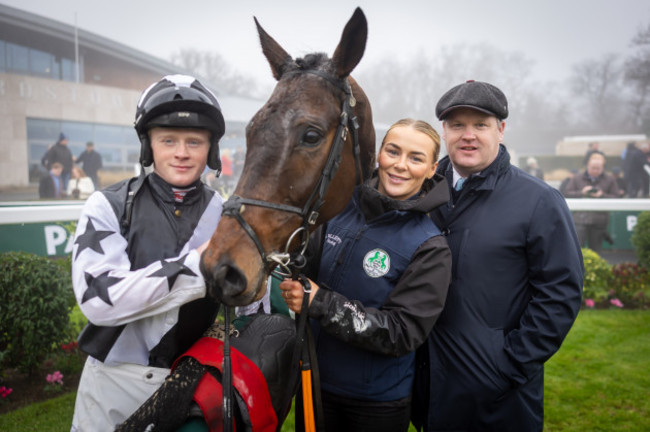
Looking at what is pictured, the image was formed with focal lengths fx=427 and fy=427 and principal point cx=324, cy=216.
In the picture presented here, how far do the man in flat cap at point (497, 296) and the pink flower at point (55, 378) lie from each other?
151 inches

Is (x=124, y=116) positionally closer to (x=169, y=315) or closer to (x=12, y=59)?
(x=12, y=59)

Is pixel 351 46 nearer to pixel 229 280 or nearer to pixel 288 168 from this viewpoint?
pixel 288 168

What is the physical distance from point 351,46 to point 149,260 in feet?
4.22

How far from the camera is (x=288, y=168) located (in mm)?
1756

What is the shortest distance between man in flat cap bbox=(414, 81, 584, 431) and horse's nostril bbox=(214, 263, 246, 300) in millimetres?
1195

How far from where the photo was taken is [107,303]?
1.54 metres

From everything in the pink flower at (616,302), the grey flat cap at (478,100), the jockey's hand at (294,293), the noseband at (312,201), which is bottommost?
the pink flower at (616,302)

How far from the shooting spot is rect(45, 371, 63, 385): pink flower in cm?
427

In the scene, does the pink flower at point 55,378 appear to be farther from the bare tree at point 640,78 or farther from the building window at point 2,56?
the bare tree at point 640,78

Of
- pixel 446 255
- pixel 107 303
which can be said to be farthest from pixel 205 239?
pixel 446 255

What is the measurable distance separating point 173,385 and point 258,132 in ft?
3.34

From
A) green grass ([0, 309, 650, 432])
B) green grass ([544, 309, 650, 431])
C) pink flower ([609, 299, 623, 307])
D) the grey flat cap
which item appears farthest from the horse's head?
pink flower ([609, 299, 623, 307])

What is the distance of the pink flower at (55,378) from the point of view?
4.27m

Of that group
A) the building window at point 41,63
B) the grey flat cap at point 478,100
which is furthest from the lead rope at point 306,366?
the building window at point 41,63
